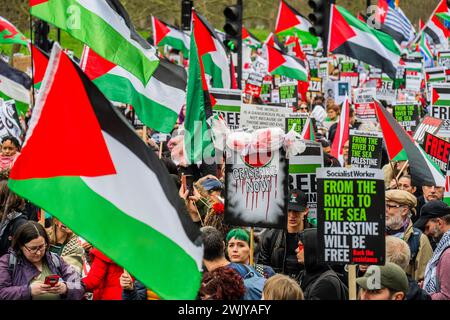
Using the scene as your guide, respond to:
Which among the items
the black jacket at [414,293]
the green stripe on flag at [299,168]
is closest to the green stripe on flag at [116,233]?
the black jacket at [414,293]

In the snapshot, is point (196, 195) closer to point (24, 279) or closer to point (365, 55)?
point (24, 279)

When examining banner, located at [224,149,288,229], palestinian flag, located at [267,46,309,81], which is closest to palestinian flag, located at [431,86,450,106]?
banner, located at [224,149,288,229]

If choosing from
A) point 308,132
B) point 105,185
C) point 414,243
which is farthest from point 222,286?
point 308,132

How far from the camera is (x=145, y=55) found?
10070mm

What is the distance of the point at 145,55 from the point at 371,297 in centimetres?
467

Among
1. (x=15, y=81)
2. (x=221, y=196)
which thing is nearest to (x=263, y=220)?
(x=221, y=196)

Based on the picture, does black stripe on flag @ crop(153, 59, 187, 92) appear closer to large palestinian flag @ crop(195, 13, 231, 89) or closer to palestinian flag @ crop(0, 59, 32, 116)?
large palestinian flag @ crop(195, 13, 231, 89)

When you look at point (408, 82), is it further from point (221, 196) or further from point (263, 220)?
point (263, 220)

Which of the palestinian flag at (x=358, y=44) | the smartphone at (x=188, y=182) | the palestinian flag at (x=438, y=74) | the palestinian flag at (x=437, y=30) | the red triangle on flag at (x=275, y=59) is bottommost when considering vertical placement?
the smartphone at (x=188, y=182)

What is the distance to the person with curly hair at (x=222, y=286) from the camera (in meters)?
5.79

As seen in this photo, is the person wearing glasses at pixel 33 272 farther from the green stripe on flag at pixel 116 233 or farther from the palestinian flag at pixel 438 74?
the palestinian flag at pixel 438 74

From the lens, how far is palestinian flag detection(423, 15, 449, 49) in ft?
85.9

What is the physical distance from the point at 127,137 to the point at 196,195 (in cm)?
404

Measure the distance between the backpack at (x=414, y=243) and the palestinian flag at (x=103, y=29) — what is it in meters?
2.98
